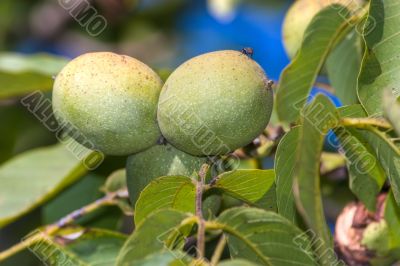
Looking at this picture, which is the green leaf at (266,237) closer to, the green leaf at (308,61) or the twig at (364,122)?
the twig at (364,122)

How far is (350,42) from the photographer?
1716 millimetres

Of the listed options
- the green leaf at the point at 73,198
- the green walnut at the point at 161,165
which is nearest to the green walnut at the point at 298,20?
the green walnut at the point at 161,165

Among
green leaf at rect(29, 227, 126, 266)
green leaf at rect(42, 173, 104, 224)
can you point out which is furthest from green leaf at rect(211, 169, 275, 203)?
green leaf at rect(42, 173, 104, 224)

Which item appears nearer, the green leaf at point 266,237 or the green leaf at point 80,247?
the green leaf at point 266,237

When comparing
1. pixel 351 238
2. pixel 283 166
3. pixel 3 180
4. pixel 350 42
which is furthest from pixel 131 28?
pixel 283 166

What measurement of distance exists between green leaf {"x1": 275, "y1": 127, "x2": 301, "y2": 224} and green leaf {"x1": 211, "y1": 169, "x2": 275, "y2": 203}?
2.0 inches

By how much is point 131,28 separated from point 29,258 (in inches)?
61.0

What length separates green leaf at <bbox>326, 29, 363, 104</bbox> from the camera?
169cm

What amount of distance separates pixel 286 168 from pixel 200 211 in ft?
0.52

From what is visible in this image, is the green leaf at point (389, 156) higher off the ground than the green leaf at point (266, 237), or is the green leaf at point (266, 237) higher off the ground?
the green leaf at point (389, 156)

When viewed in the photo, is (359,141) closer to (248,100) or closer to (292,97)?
(248,100)

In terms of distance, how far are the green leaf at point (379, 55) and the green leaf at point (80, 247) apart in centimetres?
54

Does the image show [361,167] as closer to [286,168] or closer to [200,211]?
[286,168]

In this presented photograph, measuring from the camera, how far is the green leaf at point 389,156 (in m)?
1.18
